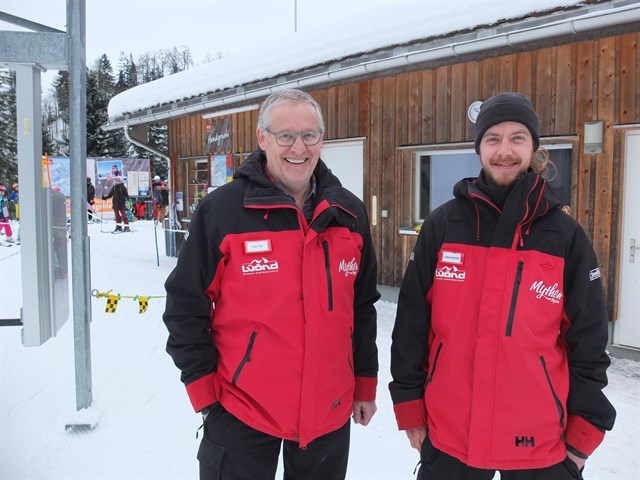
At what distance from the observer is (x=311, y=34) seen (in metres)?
7.46

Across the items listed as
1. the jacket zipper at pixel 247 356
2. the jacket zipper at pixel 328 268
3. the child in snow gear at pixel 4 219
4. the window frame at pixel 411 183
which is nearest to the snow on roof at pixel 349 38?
the window frame at pixel 411 183

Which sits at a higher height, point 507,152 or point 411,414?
point 507,152

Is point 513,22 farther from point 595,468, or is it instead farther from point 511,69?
point 595,468

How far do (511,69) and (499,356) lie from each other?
4892mm

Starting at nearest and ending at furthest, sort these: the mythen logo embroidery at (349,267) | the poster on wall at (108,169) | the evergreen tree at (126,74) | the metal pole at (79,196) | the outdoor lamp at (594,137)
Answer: the mythen logo embroidery at (349,267) → the metal pole at (79,196) → the outdoor lamp at (594,137) → the poster on wall at (108,169) → the evergreen tree at (126,74)

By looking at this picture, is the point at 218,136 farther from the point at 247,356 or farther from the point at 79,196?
the point at 247,356

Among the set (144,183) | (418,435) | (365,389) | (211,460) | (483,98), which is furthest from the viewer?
(144,183)

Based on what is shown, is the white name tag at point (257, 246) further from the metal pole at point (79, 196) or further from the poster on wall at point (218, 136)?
the poster on wall at point (218, 136)

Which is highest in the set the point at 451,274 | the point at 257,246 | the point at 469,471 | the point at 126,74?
the point at 126,74

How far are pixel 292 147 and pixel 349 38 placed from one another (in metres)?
5.25

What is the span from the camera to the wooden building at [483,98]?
4910 mm

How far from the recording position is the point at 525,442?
1707mm

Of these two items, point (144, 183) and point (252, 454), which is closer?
point (252, 454)

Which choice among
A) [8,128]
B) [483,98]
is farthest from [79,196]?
[483,98]
